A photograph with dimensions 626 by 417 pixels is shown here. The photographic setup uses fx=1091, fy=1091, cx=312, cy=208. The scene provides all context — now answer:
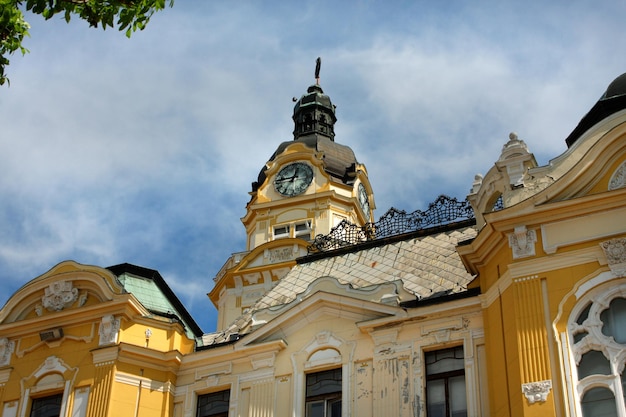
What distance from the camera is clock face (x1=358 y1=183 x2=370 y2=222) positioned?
45750 millimetres

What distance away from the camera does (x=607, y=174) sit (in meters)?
21.3

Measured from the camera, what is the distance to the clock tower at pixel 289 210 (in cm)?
4103

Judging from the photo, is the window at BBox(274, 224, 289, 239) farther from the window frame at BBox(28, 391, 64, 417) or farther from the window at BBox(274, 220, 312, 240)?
the window frame at BBox(28, 391, 64, 417)

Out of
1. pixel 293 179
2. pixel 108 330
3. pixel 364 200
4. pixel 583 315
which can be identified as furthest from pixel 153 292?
pixel 364 200

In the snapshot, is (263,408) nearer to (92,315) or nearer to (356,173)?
(92,315)

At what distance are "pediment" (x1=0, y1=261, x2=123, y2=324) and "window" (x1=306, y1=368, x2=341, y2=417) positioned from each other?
5.12 metres

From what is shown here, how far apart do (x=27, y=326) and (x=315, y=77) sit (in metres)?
31.0

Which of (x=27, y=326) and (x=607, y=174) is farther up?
(x=607, y=174)

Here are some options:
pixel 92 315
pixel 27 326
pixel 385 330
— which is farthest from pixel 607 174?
pixel 27 326

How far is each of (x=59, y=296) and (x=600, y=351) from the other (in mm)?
12566

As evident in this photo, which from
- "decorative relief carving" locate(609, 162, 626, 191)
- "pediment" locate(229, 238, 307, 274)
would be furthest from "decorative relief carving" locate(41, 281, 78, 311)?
"pediment" locate(229, 238, 307, 274)

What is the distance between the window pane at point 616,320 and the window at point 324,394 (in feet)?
19.0

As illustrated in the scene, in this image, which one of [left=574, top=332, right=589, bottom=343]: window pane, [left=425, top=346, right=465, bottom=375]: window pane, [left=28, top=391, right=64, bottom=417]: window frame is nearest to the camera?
[left=574, top=332, right=589, bottom=343]: window pane

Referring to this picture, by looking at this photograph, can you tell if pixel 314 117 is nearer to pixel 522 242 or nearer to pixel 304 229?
pixel 304 229
